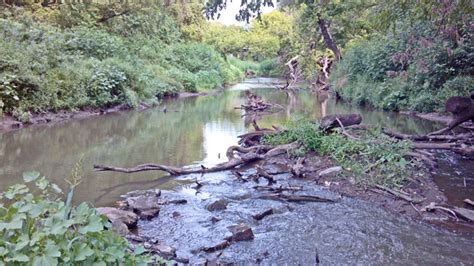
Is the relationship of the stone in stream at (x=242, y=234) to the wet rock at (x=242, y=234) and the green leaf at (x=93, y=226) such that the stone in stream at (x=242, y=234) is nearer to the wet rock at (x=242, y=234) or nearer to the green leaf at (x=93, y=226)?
the wet rock at (x=242, y=234)

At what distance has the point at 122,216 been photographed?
5.07 metres

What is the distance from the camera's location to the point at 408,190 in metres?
6.29

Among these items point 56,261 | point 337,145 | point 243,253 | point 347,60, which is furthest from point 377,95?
point 56,261

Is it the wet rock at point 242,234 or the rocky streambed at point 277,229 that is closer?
the rocky streambed at point 277,229

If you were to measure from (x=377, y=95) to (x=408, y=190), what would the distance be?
40.8 ft

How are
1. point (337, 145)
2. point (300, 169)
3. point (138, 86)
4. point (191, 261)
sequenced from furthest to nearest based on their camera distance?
point (138, 86) < point (337, 145) < point (300, 169) < point (191, 261)

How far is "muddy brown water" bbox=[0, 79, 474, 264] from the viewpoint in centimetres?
456

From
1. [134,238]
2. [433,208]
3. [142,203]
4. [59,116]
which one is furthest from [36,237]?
[59,116]

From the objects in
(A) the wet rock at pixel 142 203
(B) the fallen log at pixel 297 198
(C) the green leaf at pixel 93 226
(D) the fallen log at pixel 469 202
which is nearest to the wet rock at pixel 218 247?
(A) the wet rock at pixel 142 203

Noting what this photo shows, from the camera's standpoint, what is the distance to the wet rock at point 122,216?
4957 millimetres

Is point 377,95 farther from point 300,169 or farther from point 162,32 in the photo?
point 162,32

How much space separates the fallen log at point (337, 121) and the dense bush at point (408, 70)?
121 inches

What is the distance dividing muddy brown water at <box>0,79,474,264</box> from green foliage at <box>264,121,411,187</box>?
0.69 metres

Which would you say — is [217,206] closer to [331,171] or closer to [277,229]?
[277,229]
